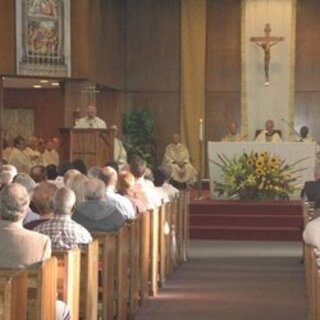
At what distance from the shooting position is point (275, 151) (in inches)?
651

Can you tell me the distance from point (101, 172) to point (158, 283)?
184cm

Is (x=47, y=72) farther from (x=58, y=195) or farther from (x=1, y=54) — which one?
(x=58, y=195)

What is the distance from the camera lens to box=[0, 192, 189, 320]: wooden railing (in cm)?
503

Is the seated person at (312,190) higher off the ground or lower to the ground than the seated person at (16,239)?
lower

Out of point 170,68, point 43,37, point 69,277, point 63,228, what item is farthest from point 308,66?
point 69,277

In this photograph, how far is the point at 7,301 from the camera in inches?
174

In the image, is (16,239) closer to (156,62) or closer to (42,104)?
(156,62)

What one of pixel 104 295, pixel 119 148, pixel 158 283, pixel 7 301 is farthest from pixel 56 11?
pixel 7 301

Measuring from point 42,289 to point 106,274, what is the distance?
225cm

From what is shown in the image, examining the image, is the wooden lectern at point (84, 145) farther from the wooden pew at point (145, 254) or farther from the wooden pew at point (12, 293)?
the wooden pew at point (12, 293)

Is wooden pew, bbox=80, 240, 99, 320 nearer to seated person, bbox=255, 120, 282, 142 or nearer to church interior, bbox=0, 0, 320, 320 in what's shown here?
church interior, bbox=0, 0, 320, 320

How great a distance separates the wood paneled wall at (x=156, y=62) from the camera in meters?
21.9


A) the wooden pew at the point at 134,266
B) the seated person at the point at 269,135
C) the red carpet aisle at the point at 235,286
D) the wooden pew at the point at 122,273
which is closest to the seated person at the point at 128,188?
the wooden pew at the point at 134,266

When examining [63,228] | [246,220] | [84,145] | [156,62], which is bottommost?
[246,220]
